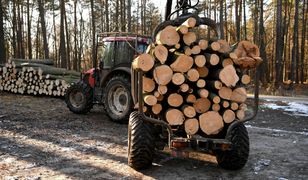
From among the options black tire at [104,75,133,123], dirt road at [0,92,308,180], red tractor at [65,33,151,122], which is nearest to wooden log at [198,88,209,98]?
dirt road at [0,92,308,180]

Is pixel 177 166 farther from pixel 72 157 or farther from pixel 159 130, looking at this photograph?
pixel 72 157

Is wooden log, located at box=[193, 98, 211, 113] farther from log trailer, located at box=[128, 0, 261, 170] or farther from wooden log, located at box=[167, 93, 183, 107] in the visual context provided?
wooden log, located at box=[167, 93, 183, 107]

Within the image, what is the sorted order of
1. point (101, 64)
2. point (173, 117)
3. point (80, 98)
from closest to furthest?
point (173, 117), point (101, 64), point (80, 98)

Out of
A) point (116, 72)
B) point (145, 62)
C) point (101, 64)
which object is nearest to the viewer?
point (145, 62)

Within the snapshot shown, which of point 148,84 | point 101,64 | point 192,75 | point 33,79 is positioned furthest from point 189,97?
point 33,79

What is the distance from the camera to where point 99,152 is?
6625 millimetres

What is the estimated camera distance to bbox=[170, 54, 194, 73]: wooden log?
5348 millimetres

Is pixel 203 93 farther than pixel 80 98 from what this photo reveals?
No

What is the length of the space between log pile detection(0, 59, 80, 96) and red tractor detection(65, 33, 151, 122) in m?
3.76

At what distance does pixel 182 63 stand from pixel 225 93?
0.81 metres

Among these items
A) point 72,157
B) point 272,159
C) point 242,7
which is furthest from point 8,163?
point 242,7

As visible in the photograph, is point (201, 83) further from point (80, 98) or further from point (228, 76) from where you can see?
point (80, 98)

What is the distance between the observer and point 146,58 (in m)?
5.28

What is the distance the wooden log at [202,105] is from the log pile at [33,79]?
980 centimetres
